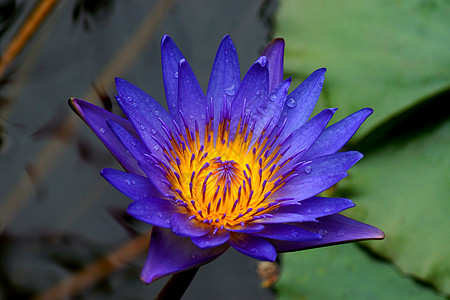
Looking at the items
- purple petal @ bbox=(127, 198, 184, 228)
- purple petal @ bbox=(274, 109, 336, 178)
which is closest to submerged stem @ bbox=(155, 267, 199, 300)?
purple petal @ bbox=(127, 198, 184, 228)

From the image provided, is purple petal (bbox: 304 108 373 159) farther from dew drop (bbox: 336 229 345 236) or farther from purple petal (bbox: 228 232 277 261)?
purple petal (bbox: 228 232 277 261)

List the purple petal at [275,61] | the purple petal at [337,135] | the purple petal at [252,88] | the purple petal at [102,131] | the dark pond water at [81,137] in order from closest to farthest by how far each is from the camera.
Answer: the purple petal at [102,131]
the purple petal at [337,135]
the purple petal at [252,88]
the purple petal at [275,61]
the dark pond water at [81,137]

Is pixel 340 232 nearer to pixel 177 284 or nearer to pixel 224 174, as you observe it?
pixel 224 174

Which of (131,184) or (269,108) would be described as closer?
(131,184)

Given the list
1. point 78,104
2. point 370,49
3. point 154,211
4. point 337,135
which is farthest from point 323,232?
point 370,49

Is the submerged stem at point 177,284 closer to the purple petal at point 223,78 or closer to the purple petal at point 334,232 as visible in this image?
the purple petal at point 334,232

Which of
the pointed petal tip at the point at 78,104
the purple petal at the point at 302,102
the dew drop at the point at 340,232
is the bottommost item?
the dew drop at the point at 340,232

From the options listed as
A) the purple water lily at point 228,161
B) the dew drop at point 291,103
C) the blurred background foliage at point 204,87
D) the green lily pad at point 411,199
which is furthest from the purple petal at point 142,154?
the green lily pad at point 411,199

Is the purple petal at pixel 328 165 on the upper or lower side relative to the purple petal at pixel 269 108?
lower
